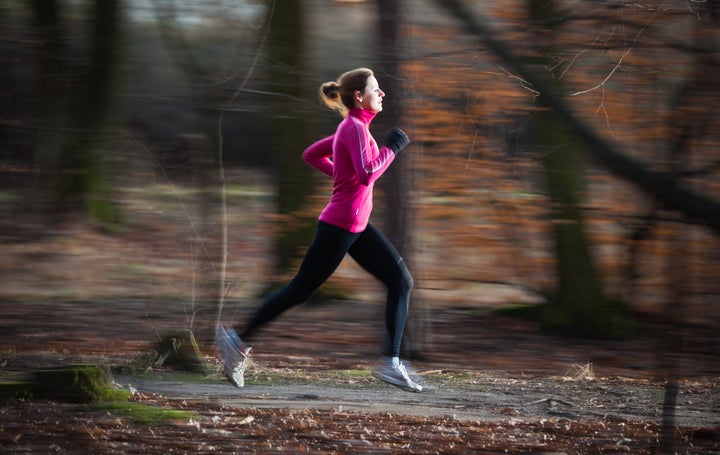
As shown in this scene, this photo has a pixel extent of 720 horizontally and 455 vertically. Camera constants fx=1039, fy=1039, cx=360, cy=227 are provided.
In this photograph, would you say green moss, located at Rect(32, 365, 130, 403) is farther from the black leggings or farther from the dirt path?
the black leggings

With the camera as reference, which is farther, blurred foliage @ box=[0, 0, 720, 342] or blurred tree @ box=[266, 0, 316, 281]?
blurred tree @ box=[266, 0, 316, 281]

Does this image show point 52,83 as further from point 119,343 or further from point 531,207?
point 531,207

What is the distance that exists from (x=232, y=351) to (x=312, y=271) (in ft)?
2.53

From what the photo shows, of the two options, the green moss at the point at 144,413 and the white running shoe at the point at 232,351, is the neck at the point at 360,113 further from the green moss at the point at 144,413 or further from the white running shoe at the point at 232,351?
the green moss at the point at 144,413

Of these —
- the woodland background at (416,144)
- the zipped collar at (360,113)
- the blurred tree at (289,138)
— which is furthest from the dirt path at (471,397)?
the blurred tree at (289,138)

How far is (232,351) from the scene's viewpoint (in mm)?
6664

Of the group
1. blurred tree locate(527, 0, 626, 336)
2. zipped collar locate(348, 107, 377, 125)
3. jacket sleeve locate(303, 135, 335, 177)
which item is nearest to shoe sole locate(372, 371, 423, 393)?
jacket sleeve locate(303, 135, 335, 177)

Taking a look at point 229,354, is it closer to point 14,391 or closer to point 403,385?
point 403,385

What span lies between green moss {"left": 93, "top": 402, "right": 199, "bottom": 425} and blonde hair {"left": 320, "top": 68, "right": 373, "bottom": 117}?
2087 mm

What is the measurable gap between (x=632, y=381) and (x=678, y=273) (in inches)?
130

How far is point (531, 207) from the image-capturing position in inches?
453

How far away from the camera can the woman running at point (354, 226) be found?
6.21 m

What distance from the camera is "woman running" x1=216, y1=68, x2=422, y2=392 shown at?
6.21 meters

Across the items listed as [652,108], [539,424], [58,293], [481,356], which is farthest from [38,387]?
[58,293]
